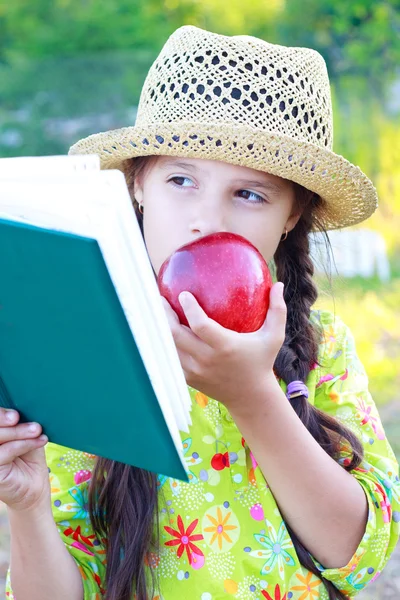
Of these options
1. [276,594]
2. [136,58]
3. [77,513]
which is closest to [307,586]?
[276,594]

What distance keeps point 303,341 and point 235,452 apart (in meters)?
0.33

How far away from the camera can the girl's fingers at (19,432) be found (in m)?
1.23

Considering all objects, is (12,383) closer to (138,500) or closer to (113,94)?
(138,500)

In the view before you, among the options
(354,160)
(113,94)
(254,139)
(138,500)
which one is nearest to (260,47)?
(254,139)

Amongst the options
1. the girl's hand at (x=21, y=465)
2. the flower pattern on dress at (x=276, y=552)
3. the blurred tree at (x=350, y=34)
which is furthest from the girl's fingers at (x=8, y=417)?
the blurred tree at (x=350, y=34)

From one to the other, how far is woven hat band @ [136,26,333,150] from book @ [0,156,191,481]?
77 centimetres

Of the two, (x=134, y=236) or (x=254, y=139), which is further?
(x=254, y=139)

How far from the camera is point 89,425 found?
1.13m

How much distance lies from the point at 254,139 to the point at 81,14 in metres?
8.99

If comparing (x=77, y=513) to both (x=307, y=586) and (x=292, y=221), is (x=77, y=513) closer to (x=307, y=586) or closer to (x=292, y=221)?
(x=307, y=586)

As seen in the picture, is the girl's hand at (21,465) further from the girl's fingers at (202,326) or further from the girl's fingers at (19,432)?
the girl's fingers at (202,326)

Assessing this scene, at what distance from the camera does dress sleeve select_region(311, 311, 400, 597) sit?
1672 millimetres

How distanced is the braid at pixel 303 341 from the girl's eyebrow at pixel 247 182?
4.7 inches

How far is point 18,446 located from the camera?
1.26 metres
